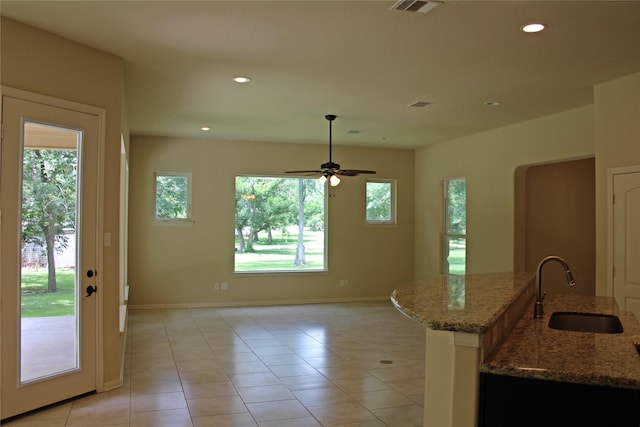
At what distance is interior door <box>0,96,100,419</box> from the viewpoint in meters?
3.54

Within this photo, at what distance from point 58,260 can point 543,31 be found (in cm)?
390

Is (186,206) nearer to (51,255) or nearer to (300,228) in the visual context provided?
(300,228)

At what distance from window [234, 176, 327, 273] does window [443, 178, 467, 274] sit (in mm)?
2155

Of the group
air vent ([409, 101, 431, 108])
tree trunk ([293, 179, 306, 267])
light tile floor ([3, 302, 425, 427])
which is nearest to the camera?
light tile floor ([3, 302, 425, 427])

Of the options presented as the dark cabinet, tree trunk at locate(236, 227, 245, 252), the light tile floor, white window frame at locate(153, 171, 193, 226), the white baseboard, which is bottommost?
the light tile floor

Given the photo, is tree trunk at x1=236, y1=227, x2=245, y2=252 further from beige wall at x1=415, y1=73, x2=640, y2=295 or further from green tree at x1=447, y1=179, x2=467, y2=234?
green tree at x1=447, y1=179, x2=467, y2=234

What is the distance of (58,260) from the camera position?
3896mm

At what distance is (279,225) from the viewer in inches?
365

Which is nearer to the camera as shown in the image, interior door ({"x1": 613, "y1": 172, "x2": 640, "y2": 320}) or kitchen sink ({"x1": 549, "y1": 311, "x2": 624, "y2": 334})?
kitchen sink ({"x1": 549, "y1": 311, "x2": 624, "y2": 334})

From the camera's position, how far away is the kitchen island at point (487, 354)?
1974mm

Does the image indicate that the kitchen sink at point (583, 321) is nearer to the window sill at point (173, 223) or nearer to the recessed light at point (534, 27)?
the recessed light at point (534, 27)

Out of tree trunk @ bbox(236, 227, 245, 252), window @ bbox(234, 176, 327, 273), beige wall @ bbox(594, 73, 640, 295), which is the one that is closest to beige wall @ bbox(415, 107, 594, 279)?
beige wall @ bbox(594, 73, 640, 295)

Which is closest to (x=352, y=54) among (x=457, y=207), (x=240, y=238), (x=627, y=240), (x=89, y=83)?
(x=89, y=83)

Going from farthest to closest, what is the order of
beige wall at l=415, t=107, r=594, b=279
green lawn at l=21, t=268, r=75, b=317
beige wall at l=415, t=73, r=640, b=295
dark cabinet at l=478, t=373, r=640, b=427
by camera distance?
beige wall at l=415, t=107, r=594, b=279, beige wall at l=415, t=73, r=640, b=295, green lawn at l=21, t=268, r=75, b=317, dark cabinet at l=478, t=373, r=640, b=427
